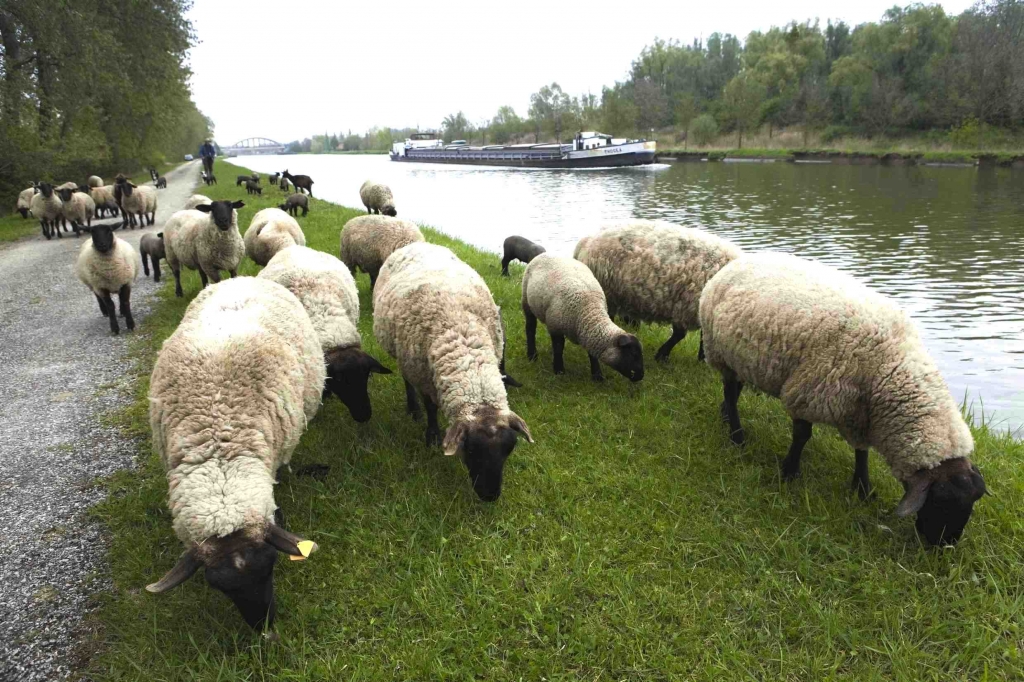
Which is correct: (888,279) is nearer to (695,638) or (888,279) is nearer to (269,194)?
(695,638)

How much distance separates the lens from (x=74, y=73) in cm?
1742

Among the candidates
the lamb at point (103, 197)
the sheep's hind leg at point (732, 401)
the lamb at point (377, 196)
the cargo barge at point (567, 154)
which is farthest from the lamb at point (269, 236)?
the cargo barge at point (567, 154)

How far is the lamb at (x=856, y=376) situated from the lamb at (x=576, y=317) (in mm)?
1059

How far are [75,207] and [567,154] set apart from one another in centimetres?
4041

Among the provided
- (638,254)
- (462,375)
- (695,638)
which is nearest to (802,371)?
(695,638)

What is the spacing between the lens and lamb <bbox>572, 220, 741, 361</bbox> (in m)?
5.45

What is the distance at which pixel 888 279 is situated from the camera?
1095 centimetres

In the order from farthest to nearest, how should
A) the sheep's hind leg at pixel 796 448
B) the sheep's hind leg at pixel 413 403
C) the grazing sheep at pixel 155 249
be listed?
the grazing sheep at pixel 155 249 < the sheep's hind leg at pixel 413 403 < the sheep's hind leg at pixel 796 448

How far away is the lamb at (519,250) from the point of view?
31.0ft

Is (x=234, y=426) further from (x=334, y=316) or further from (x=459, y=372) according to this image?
(x=334, y=316)

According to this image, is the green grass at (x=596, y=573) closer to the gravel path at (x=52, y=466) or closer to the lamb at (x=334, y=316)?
the gravel path at (x=52, y=466)

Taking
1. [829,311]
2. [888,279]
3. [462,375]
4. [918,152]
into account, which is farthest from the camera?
[918,152]

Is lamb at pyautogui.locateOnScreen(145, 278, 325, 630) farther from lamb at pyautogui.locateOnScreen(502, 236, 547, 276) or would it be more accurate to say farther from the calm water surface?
lamb at pyautogui.locateOnScreen(502, 236, 547, 276)

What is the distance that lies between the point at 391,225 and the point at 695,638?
6682mm
